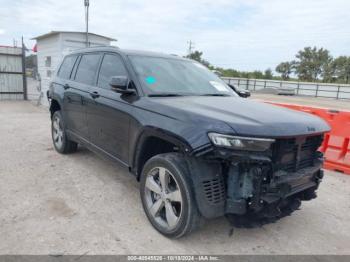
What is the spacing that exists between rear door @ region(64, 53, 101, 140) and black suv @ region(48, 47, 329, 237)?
170mm

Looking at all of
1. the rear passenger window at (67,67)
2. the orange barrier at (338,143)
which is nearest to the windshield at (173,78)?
the rear passenger window at (67,67)

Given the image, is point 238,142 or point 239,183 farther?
point 239,183

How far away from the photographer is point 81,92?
470 cm

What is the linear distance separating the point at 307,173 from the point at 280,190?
50 cm

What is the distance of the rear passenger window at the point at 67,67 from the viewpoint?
539 cm

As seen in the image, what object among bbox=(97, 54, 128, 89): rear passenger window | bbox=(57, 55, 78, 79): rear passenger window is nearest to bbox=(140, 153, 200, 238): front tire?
bbox=(97, 54, 128, 89): rear passenger window

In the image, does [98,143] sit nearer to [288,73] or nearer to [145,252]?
[145,252]

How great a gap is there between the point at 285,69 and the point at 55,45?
4784 centimetres

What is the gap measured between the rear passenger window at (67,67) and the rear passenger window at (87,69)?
14.9 inches

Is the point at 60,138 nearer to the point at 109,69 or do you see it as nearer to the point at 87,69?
the point at 87,69

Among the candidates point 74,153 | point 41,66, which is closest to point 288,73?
point 41,66

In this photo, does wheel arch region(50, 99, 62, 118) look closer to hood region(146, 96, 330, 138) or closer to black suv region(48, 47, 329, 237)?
black suv region(48, 47, 329, 237)

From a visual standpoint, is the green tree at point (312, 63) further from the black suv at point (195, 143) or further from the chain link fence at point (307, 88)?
the black suv at point (195, 143)

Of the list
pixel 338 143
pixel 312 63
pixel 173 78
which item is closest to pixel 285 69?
pixel 312 63
